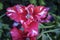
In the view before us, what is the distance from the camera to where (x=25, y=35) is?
3.26ft

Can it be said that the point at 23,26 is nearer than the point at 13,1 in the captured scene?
Yes

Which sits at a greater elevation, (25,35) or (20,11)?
(20,11)

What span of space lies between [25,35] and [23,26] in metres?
0.04

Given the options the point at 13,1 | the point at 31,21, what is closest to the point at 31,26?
the point at 31,21

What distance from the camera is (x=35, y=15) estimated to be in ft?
3.25

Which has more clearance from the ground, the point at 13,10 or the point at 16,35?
the point at 13,10

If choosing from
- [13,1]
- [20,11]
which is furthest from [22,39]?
[13,1]

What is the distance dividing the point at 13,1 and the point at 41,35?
1.45 metres

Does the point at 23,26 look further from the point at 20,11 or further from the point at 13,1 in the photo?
the point at 13,1

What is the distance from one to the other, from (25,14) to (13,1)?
1.46 meters

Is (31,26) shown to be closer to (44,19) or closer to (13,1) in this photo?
(44,19)

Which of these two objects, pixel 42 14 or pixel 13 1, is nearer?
pixel 42 14

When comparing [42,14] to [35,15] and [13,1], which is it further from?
[13,1]

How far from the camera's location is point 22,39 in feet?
3.26
